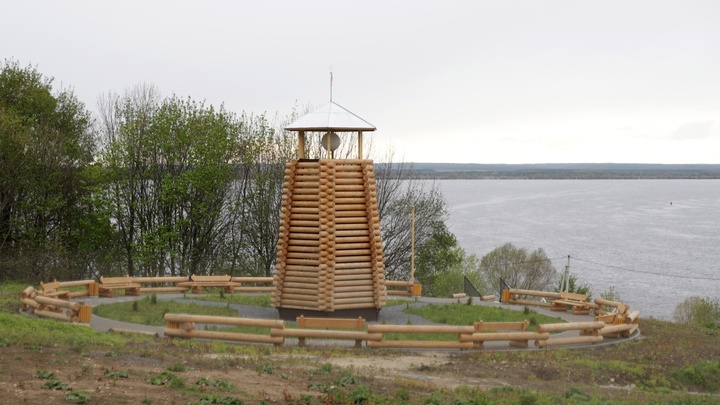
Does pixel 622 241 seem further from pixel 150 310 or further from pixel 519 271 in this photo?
pixel 150 310

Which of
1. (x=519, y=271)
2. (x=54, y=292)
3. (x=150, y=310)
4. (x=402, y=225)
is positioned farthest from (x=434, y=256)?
(x=54, y=292)

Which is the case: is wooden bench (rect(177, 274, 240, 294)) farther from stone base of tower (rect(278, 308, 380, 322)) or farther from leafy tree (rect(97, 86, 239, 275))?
leafy tree (rect(97, 86, 239, 275))

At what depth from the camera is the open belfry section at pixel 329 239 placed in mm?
25781

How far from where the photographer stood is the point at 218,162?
46906 millimetres

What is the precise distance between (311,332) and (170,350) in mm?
3714

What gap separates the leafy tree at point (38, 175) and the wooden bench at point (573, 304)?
25.0m

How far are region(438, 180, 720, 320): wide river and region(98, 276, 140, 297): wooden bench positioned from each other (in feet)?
130

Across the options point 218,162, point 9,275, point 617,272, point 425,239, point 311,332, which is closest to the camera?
point 311,332

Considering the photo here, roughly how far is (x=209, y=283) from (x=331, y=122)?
31.1 ft

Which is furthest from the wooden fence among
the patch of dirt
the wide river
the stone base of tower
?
the wide river

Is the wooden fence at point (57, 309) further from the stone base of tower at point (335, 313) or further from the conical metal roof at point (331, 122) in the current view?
the conical metal roof at point (331, 122)

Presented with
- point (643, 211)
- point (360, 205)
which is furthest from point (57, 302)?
point (643, 211)

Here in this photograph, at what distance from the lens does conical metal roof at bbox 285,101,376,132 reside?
86.3ft

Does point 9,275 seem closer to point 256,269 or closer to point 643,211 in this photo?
point 256,269
